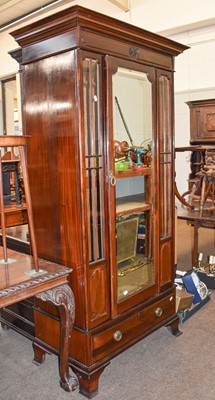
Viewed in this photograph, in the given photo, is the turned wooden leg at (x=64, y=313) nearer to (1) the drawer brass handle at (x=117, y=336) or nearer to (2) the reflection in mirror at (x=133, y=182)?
(1) the drawer brass handle at (x=117, y=336)

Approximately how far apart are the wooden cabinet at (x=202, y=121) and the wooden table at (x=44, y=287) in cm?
556

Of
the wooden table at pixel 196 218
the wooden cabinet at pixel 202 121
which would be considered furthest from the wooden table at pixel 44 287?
the wooden cabinet at pixel 202 121

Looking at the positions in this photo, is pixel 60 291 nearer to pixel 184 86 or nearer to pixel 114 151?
pixel 114 151

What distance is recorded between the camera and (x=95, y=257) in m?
2.10

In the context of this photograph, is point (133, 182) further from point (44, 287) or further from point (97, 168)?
point (44, 287)

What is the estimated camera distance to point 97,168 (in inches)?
81.0

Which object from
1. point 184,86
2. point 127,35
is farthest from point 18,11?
point 127,35

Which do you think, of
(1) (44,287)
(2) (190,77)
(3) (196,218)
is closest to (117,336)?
(1) (44,287)

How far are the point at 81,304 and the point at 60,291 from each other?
22 centimetres

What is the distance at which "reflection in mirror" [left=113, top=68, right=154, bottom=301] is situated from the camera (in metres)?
2.29

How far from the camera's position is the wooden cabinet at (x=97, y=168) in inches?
76.9

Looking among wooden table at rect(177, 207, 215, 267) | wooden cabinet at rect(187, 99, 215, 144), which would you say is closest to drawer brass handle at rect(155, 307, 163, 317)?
wooden table at rect(177, 207, 215, 267)

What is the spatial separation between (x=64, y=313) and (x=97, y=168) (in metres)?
0.78

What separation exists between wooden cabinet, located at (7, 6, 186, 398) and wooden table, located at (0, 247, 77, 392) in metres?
0.12
